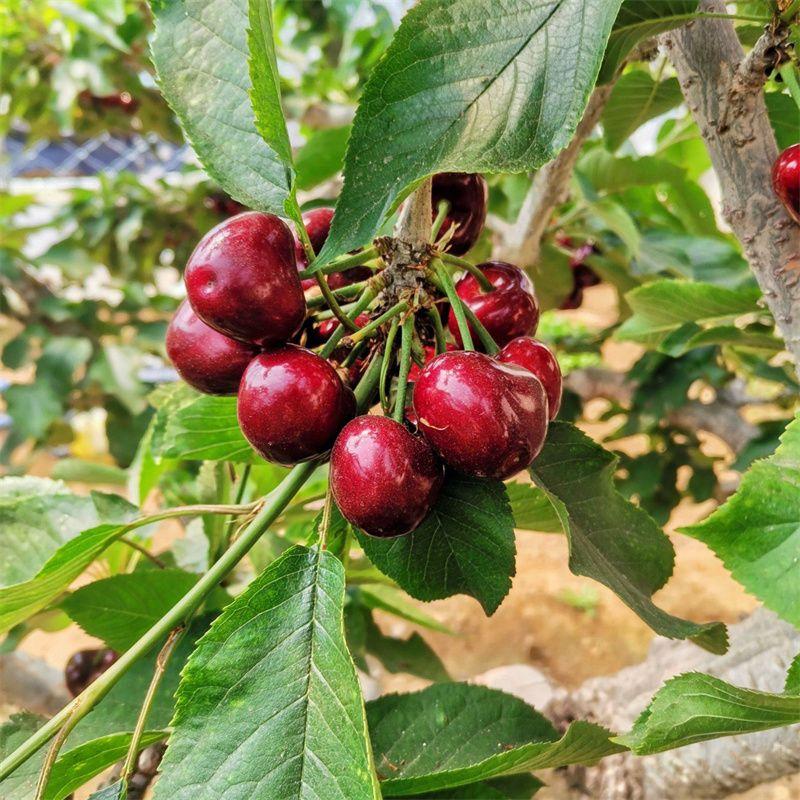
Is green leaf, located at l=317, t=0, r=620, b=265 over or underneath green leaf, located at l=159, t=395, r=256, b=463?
over

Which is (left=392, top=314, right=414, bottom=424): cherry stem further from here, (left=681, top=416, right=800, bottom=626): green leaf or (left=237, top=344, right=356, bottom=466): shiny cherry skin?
(left=681, top=416, right=800, bottom=626): green leaf

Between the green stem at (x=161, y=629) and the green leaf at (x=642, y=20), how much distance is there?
400 millimetres

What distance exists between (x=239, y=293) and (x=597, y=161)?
0.97 metres

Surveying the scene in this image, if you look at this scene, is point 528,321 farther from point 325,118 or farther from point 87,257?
point 87,257

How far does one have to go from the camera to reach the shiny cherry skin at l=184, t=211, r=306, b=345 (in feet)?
1.60

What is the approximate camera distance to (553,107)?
455 mm

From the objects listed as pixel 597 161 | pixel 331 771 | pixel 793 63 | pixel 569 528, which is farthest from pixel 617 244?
pixel 331 771

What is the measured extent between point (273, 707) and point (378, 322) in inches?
10.2

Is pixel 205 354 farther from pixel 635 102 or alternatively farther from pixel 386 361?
pixel 635 102

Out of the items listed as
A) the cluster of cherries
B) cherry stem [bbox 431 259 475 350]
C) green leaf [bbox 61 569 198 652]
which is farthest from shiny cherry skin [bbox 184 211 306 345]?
green leaf [bbox 61 569 198 652]

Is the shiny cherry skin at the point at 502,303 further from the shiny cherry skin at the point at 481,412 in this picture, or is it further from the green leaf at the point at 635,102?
the green leaf at the point at 635,102

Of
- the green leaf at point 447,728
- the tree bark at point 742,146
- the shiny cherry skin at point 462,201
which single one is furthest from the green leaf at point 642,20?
the green leaf at point 447,728

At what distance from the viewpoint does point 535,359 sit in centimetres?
55

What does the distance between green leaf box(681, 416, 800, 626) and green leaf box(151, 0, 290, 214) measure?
344 millimetres
